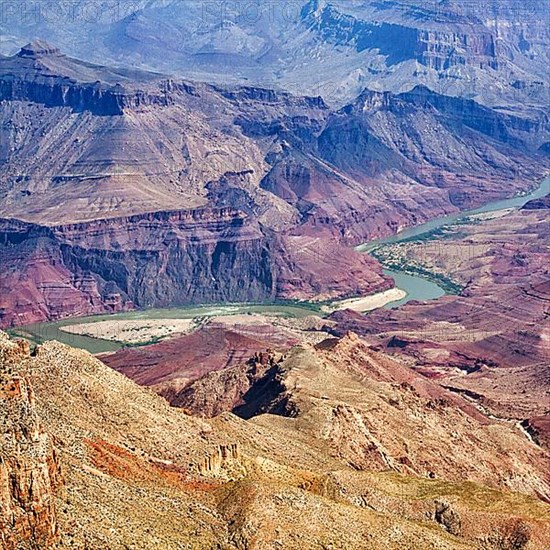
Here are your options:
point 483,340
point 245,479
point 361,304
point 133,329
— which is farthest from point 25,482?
point 361,304

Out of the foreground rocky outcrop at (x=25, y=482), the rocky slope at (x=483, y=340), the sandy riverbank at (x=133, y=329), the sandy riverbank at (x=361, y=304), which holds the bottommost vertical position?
the sandy riverbank at (x=133, y=329)

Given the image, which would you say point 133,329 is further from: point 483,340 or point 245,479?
point 245,479

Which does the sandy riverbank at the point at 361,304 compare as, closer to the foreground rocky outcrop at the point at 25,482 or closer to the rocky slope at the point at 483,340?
the rocky slope at the point at 483,340

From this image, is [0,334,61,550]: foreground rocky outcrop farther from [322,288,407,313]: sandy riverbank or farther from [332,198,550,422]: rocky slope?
[322,288,407,313]: sandy riverbank

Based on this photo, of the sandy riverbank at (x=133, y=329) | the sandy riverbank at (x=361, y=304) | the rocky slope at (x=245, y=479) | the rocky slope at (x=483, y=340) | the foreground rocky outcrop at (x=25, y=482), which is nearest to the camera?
the foreground rocky outcrop at (x=25, y=482)

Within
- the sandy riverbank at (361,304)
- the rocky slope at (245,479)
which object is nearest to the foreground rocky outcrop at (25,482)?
the rocky slope at (245,479)

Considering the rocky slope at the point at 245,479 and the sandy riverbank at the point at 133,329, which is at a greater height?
the rocky slope at the point at 245,479

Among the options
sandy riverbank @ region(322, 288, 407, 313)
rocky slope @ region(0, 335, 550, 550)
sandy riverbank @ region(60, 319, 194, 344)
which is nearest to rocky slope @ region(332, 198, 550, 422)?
sandy riverbank @ region(322, 288, 407, 313)

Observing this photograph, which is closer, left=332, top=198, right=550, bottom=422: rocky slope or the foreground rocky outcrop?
the foreground rocky outcrop
